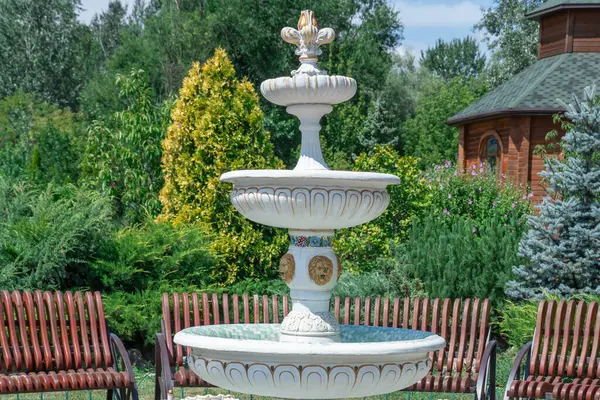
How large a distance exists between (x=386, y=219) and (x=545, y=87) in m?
9.15

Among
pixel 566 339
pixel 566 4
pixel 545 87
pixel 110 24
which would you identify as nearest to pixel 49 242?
pixel 566 339

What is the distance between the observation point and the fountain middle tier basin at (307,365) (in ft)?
13.7

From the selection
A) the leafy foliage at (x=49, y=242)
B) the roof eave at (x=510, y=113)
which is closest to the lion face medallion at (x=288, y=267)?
the leafy foliage at (x=49, y=242)

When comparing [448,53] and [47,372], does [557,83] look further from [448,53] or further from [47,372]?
[448,53]

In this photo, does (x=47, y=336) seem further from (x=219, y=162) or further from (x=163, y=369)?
(x=219, y=162)

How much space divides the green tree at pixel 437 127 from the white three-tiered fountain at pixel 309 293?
2894 cm

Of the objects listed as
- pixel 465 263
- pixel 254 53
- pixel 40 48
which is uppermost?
pixel 40 48

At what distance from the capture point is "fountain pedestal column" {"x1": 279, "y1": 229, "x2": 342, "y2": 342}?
16.1ft

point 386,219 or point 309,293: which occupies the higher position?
point 386,219

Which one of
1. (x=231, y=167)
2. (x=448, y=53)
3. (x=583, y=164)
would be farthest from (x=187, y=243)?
(x=448, y=53)

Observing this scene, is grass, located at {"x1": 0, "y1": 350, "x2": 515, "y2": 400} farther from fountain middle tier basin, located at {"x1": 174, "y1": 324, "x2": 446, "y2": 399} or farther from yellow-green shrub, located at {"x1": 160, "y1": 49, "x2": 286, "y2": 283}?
fountain middle tier basin, located at {"x1": 174, "y1": 324, "x2": 446, "y2": 399}

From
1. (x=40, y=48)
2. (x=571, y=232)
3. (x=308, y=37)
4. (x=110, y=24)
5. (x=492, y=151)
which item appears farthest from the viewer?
(x=110, y=24)

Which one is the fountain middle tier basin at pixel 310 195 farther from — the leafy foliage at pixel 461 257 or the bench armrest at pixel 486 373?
the leafy foliage at pixel 461 257

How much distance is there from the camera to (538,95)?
19.3 metres
